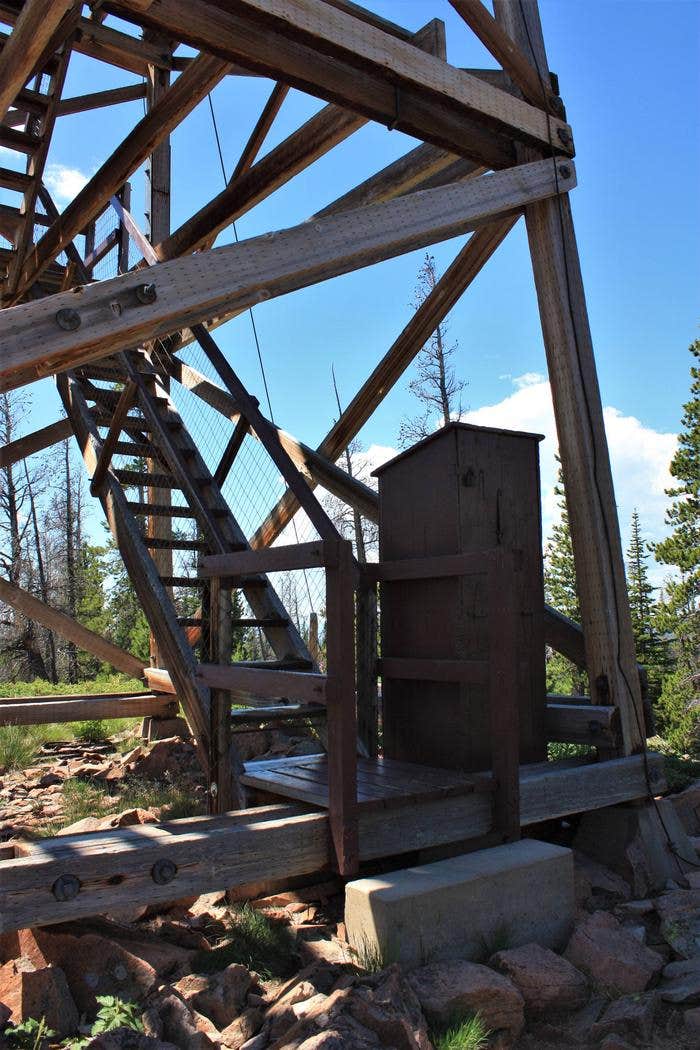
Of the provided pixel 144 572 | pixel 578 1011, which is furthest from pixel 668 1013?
pixel 144 572

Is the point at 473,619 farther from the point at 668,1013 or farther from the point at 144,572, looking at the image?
the point at 144,572

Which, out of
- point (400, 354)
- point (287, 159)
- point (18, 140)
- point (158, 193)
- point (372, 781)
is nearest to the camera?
A: point (372, 781)

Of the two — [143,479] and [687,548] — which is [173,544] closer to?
[143,479]

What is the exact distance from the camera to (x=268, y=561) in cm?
382

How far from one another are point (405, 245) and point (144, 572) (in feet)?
9.56

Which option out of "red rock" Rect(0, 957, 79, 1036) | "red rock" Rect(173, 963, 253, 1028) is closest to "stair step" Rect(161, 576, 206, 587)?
"red rock" Rect(173, 963, 253, 1028)

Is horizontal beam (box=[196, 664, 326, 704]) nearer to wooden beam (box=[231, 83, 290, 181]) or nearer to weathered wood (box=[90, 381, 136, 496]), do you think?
weathered wood (box=[90, 381, 136, 496])

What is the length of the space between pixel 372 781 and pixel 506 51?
13.5 feet

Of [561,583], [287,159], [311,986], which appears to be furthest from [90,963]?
[561,583]

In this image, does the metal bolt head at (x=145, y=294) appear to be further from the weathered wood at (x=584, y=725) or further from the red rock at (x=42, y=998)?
the weathered wood at (x=584, y=725)

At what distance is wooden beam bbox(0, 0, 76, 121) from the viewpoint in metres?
3.59

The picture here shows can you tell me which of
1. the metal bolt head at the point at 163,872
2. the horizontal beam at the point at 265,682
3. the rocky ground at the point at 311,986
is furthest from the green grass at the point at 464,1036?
the horizontal beam at the point at 265,682

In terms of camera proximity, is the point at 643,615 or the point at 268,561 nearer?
the point at 268,561

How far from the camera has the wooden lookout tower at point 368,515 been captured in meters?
→ 3.34
